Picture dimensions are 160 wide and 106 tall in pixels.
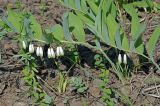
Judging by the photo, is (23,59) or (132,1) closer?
(23,59)

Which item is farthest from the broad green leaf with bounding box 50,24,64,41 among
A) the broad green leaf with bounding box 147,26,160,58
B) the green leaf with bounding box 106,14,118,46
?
the broad green leaf with bounding box 147,26,160,58

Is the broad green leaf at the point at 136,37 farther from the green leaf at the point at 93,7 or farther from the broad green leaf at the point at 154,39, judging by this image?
the green leaf at the point at 93,7

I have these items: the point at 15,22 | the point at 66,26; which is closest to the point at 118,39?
the point at 66,26

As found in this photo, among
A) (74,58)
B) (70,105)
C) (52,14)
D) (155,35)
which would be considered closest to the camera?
(155,35)

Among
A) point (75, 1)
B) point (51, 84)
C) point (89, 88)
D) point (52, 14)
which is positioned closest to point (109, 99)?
point (89, 88)

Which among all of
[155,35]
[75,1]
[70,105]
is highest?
[75,1]

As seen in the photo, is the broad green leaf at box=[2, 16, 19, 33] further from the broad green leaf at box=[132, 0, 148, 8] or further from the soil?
the broad green leaf at box=[132, 0, 148, 8]

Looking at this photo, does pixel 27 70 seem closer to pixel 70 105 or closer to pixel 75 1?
pixel 70 105

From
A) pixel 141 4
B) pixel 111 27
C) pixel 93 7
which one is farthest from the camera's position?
pixel 141 4

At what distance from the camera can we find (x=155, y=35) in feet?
8.49

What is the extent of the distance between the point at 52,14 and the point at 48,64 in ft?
2.41

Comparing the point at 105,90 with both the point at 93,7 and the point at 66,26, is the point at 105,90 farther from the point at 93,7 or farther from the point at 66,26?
the point at 93,7

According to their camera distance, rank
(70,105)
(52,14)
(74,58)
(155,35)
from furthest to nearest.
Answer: (52,14), (74,58), (70,105), (155,35)

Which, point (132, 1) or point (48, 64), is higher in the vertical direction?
point (132, 1)
